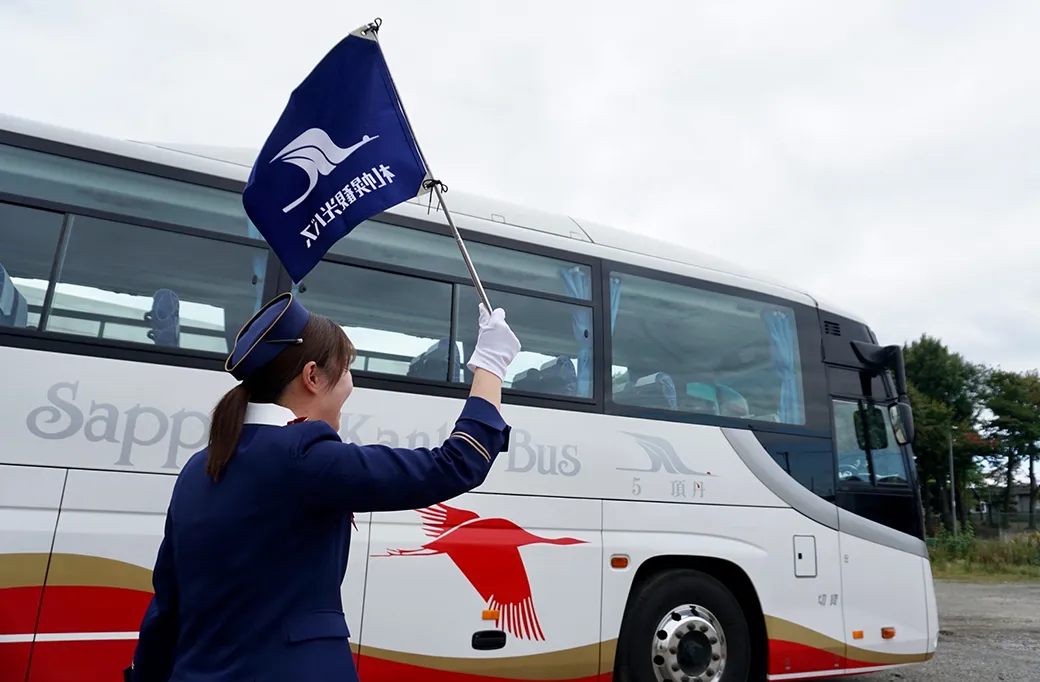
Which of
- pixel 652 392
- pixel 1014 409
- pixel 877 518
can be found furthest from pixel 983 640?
pixel 1014 409

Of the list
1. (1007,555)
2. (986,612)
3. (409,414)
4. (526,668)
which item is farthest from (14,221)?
(1007,555)

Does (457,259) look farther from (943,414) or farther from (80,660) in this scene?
(943,414)

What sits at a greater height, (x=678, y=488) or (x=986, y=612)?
(x=678, y=488)

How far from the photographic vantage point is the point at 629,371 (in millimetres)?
5793

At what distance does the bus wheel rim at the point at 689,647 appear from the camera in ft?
18.1

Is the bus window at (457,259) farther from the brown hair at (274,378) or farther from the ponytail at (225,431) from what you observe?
the ponytail at (225,431)

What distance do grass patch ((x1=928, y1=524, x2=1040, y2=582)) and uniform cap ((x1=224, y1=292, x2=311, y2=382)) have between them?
21145 millimetres

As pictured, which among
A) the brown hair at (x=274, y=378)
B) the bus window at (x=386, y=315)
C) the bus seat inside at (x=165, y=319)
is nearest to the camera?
the brown hair at (x=274, y=378)

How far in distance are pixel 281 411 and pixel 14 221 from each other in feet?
10.8

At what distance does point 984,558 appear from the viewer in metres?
22.0

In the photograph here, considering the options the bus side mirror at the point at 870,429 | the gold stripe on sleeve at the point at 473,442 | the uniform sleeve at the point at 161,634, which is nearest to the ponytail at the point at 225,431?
the uniform sleeve at the point at 161,634

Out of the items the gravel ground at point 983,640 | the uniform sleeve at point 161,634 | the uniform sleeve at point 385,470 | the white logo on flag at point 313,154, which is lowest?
the gravel ground at point 983,640

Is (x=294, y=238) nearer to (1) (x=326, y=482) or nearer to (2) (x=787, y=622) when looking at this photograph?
(1) (x=326, y=482)

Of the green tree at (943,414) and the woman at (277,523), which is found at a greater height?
the green tree at (943,414)
